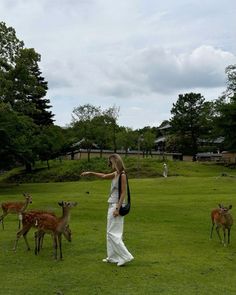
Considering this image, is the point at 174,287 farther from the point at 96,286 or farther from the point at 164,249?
the point at 164,249

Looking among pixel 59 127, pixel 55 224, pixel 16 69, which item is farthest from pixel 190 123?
pixel 55 224

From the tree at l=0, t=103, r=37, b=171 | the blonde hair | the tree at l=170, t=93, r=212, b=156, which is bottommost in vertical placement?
the blonde hair

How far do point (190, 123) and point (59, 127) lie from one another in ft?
97.3

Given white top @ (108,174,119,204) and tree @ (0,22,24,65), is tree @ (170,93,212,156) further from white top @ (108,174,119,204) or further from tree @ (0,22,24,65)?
white top @ (108,174,119,204)

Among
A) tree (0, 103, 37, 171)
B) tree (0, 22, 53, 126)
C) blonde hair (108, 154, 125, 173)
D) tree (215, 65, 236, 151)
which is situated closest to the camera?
blonde hair (108, 154, 125, 173)

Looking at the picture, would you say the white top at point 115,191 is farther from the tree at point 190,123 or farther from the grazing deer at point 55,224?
the tree at point 190,123

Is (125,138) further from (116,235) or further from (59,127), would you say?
(116,235)

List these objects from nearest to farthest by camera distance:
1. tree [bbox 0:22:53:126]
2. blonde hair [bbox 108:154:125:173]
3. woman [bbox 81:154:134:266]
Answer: woman [bbox 81:154:134:266]
blonde hair [bbox 108:154:125:173]
tree [bbox 0:22:53:126]

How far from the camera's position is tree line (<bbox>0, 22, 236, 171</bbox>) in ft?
135

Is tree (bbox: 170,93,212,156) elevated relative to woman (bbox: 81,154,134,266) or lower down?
elevated

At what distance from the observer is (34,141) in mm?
45625

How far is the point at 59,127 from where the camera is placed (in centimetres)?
6969

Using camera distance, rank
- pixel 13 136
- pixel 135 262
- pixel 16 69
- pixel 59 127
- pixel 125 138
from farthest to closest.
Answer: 1. pixel 125 138
2. pixel 59 127
3. pixel 16 69
4. pixel 13 136
5. pixel 135 262

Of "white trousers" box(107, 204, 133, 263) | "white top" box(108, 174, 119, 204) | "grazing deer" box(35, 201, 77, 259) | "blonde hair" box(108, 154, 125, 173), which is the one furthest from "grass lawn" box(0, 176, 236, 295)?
"blonde hair" box(108, 154, 125, 173)
